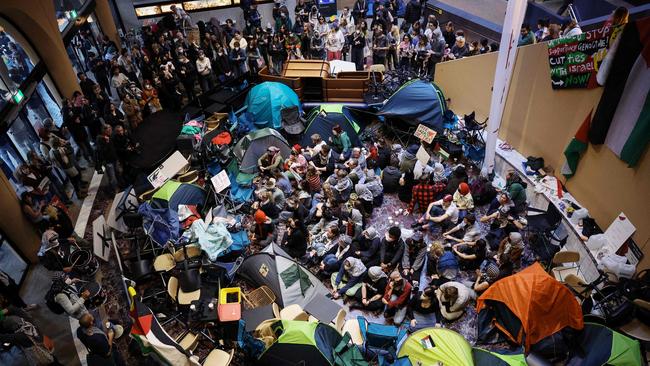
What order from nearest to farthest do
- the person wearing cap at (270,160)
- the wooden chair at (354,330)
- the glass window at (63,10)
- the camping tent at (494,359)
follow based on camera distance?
the camping tent at (494,359) < the wooden chair at (354,330) < the person wearing cap at (270,160) < the glass window at (63,10)

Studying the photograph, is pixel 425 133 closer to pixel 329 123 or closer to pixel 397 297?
pixel 329 123

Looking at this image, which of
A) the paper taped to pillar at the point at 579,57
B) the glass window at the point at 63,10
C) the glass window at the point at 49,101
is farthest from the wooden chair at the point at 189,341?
the glass window at the point at 63,10

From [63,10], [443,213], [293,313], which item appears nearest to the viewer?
[293,313]

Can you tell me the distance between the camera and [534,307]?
18.5 feet

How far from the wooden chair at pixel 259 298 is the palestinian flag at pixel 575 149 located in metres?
5.69

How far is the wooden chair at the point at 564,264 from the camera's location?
6520mm

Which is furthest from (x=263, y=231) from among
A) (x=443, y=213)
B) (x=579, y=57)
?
(x=579, y=57)

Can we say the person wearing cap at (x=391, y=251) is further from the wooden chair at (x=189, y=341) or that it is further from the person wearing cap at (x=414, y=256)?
the wooden chair at (x=189, y=341)

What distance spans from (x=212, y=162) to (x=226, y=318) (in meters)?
4.53

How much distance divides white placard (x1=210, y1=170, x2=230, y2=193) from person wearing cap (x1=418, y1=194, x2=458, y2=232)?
4272mm

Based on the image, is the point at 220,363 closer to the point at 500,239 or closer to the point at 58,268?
the point at 58,268

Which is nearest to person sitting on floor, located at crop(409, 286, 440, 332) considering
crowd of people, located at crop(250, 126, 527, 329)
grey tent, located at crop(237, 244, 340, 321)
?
crowd of people, located at crop(250, 126, 527, 329)

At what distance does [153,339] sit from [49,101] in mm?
7688

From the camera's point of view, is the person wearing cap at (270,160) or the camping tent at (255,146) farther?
the camping tent at (255,146)
